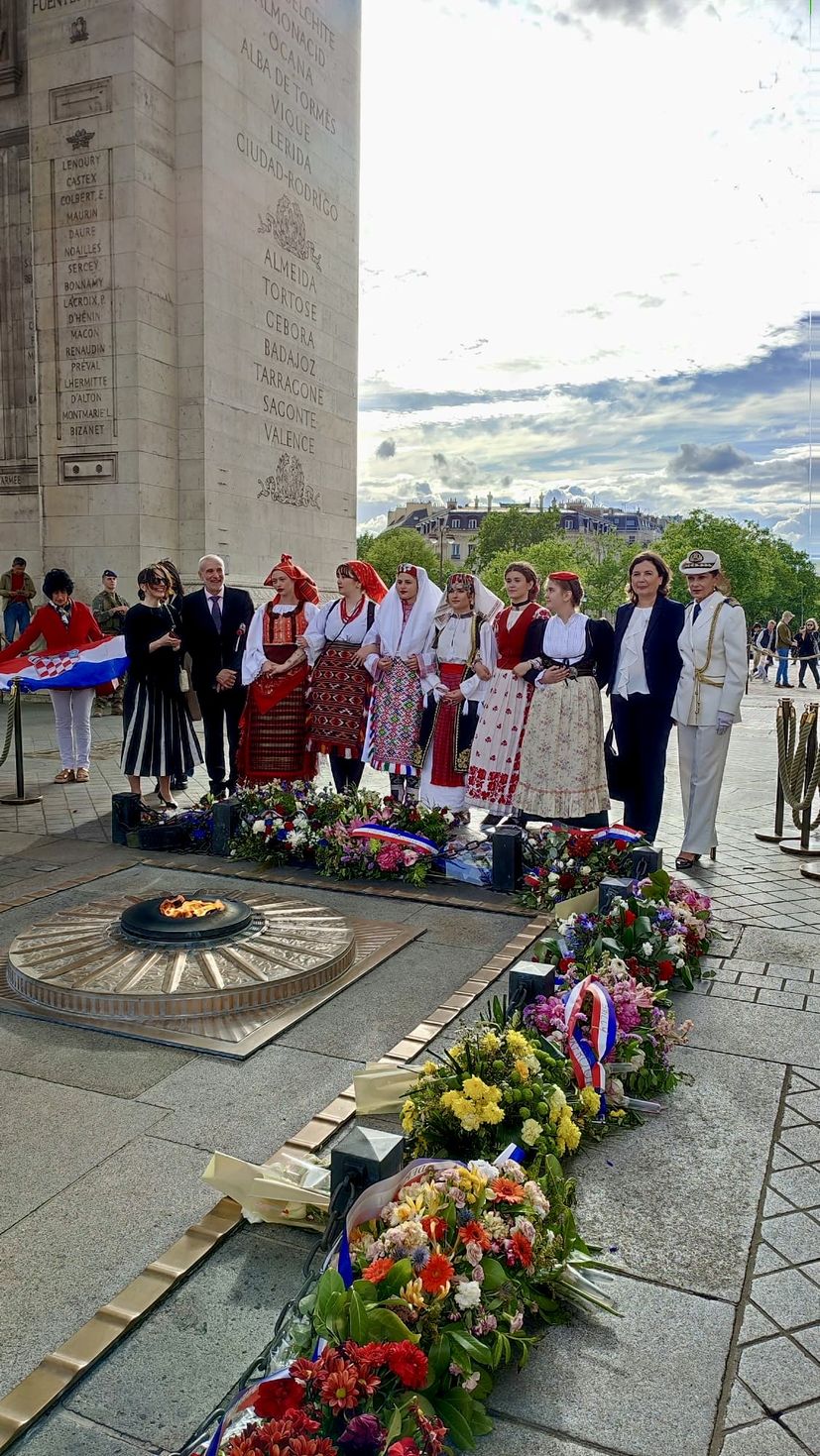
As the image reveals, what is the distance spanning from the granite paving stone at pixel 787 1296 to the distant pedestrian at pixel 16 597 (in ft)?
43.7

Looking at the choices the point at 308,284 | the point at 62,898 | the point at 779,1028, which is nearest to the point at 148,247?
the point at 308,284

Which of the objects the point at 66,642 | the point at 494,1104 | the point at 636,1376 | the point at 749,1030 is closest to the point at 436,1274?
the point at 636,1376

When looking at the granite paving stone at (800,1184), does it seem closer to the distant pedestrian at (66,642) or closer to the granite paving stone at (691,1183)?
the granite paving stone at (691,1183)

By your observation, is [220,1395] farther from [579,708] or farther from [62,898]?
[579,708]

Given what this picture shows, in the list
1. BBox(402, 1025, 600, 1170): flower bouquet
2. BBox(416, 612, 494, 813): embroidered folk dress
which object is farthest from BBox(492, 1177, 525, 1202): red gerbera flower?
BBox(416, 612, 494, 813): embroidered folk dress

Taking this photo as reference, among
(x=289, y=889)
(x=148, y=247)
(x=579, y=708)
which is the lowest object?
(x=289, y=889)

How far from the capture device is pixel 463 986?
4660 millimetres

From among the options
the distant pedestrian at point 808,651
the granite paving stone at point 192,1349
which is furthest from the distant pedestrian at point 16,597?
the distant pedestrian at point 808,651

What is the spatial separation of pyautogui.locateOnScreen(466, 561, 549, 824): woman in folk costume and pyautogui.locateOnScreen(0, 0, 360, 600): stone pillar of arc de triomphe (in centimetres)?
808

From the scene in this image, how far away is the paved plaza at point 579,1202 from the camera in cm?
224

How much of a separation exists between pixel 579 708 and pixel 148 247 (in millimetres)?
10331

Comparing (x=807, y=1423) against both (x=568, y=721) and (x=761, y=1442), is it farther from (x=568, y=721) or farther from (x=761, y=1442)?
(x=568, y=721)

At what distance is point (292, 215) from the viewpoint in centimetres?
1633

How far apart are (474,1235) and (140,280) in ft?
45.0
